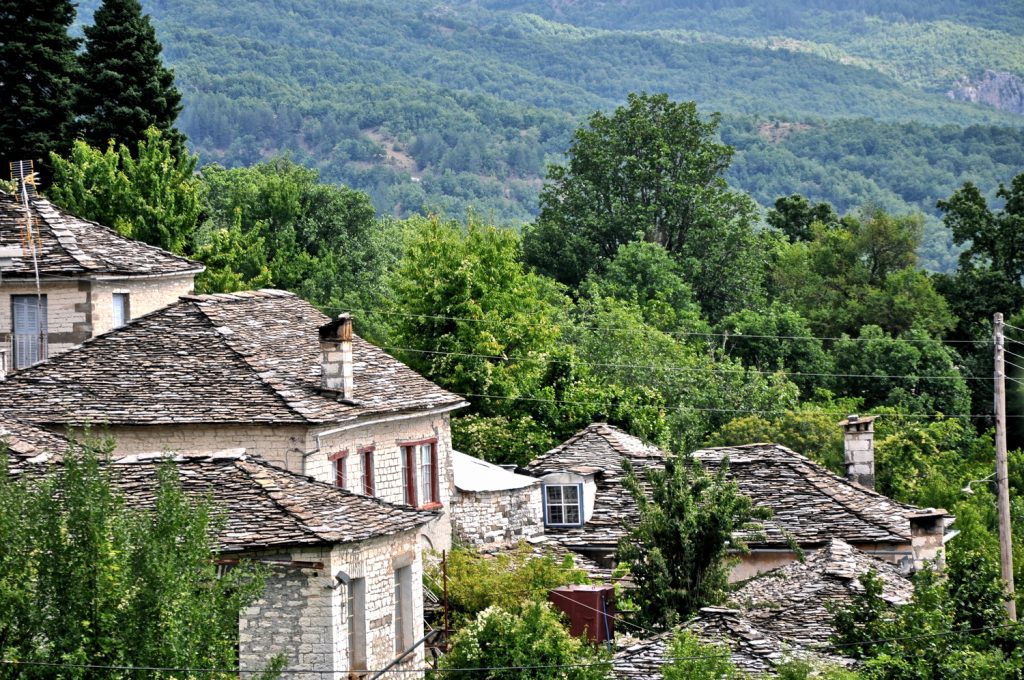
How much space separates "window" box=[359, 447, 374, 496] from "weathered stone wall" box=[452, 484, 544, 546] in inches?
184

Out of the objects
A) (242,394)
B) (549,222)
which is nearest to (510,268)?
(242,394)

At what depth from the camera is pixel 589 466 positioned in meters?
47.2

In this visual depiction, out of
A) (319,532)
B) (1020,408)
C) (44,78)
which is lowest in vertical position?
(1020,408)

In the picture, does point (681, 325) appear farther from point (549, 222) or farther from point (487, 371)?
point (487, 371)

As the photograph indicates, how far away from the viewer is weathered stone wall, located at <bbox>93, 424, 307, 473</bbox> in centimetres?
3441

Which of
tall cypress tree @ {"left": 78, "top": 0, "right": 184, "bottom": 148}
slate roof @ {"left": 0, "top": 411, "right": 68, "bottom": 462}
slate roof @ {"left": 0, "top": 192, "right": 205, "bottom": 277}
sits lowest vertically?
slate roof @ {"left": 0, "top": 411, "right": 68, "bottom": 462}

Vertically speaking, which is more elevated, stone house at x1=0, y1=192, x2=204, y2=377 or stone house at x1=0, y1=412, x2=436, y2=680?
stone house at x1=0, y1=192, x2=204, y2=377

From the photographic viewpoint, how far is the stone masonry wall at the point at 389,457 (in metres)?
35.0

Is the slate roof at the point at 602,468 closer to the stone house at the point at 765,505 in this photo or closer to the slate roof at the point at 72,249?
the stone house at the point at 765,505

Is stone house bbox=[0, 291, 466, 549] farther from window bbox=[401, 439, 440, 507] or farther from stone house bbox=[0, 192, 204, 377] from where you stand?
stone house bbox=[0, 192, 204, 377]

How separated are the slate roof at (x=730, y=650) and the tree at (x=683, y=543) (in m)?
6.04

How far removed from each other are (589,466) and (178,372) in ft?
47.0

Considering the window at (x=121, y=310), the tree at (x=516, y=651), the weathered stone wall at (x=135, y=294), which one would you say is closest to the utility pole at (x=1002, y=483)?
the tree at (x=516, y=651)

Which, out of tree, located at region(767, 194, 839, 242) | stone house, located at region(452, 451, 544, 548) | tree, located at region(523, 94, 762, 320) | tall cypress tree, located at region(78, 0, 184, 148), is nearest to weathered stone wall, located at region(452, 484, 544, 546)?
stone house, located at region(452, 451, 544, 548)
